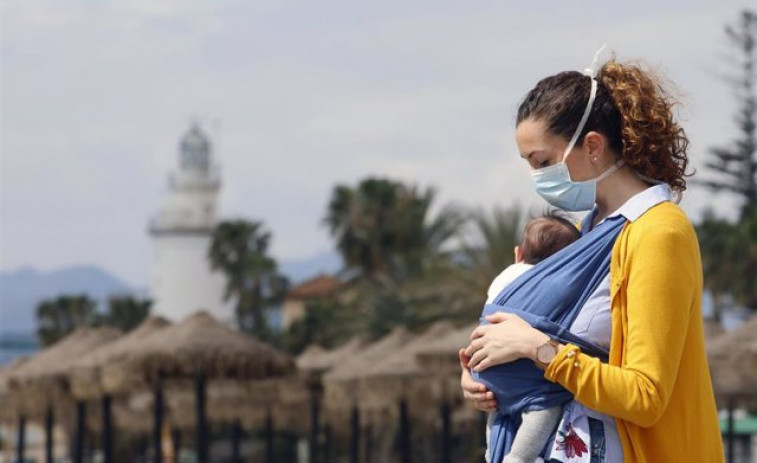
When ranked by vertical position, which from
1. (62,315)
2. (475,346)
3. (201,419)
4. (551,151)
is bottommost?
(62,315)

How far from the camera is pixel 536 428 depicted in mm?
3740

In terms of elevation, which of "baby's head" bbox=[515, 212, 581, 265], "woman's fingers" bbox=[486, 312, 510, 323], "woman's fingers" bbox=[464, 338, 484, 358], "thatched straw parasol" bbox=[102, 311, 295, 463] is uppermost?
"baby's head" bbox=[515, 212, 581, 265]

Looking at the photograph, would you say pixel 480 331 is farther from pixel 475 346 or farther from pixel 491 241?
pixel 491 241

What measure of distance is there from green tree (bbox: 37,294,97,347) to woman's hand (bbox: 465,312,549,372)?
74.2m

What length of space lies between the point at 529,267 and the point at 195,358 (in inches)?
704

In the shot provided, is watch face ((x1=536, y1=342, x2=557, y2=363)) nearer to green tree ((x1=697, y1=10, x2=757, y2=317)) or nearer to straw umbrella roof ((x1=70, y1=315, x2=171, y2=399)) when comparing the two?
straw umbrella roof ((x1=70, y1=315, x2=171, y2=399))

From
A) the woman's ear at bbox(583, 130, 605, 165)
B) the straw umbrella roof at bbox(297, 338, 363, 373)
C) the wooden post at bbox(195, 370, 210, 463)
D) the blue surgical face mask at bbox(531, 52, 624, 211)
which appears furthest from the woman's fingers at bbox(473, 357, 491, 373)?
the straw umbrella roof at bbox(297, 338, 363, 373)

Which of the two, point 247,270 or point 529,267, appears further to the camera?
point 247,270

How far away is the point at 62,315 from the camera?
78.3 m

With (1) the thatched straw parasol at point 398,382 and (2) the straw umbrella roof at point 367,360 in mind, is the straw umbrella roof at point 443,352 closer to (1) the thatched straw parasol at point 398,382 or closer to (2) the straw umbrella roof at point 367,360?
(1) the thatched straw parasol at point 398,382

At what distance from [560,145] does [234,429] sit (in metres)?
34.9

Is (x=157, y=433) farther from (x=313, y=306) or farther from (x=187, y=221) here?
(x=187, y=221)

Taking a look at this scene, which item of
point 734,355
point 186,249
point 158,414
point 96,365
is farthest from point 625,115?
point 186,249

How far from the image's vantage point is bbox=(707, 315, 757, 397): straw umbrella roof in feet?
72.3
